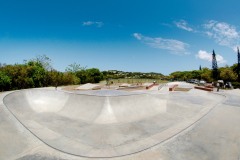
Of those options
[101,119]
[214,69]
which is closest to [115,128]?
[101,119]

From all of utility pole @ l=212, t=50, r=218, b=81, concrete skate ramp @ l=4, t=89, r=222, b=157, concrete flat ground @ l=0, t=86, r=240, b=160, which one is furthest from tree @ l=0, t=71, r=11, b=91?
utility pole @ l=212, t=50, r=218, b=81

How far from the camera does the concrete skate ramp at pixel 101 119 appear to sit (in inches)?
354

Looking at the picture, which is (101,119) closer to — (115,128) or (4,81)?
(115,128)

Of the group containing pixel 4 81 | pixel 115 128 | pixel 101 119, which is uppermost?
pixel 4 81

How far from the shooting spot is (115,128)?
1179 cm

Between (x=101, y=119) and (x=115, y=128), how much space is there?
76.1 inches

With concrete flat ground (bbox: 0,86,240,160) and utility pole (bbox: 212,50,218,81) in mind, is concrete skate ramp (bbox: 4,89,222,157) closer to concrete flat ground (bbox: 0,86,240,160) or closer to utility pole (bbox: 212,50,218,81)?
concrete flat ground (bbox: 0,86,240,160)

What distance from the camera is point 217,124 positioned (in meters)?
10.8

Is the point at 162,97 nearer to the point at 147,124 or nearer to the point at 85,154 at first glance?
the point at 147,124

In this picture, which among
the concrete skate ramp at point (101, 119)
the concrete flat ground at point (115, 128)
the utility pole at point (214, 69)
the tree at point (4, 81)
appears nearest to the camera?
the concrete flat ground at point (115, 128)

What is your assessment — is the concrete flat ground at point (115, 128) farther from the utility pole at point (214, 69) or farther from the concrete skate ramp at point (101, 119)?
the utility pole at point (214, 69)

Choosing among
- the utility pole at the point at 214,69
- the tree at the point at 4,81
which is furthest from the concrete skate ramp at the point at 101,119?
the utility pole at the point at 214,69

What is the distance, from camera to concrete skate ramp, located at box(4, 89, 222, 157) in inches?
354

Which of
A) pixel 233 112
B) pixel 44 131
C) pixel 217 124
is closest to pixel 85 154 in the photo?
pixel 44 131
